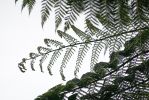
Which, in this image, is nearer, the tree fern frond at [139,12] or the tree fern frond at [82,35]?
the tree fern frond at [139,12]

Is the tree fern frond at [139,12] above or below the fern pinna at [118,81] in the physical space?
above

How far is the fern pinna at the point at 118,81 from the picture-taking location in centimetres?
186

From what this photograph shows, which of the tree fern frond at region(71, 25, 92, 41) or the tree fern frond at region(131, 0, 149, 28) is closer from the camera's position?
the tree fern frond at region(131, 0, 149, 28)

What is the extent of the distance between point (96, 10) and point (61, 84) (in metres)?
0.64

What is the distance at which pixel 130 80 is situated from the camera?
74.1 inches

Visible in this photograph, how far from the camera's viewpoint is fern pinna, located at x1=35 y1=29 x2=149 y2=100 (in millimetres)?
1862

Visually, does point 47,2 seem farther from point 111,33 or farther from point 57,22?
point 111,33

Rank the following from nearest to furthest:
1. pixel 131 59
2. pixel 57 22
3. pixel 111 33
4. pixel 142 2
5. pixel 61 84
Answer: pixel 142 2, pixel 57 22, pixel 111 33, pixel 131 59, pixel 61 84

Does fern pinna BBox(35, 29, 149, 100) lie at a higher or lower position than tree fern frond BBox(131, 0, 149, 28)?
lower

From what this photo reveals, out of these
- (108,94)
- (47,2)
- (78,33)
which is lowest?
(108,94)

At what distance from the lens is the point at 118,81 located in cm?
189

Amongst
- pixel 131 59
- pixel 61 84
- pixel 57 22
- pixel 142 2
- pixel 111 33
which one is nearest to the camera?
pixel 142 2

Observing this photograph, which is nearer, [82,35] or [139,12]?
[139,12]

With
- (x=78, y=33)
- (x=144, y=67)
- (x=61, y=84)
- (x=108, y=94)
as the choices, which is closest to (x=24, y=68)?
(x=61, y=84)
